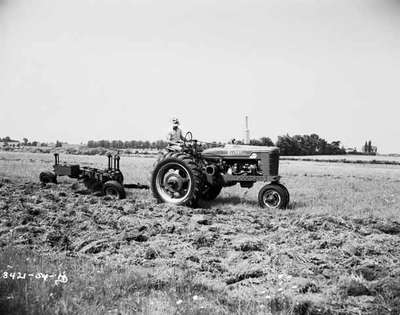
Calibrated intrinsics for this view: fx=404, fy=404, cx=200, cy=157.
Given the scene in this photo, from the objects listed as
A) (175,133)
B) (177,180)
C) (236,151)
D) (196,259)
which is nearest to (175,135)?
(175,133)

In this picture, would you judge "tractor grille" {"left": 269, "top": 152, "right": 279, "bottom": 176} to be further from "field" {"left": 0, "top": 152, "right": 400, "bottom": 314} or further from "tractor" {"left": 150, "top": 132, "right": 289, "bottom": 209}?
"field" {"left": 0, "top": 152, "right": 400, "bottom": 314}

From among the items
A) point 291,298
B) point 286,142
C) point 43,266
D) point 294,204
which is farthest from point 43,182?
point 286,142

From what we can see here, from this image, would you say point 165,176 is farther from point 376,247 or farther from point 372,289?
point 372,289

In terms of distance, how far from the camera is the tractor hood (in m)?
10.1

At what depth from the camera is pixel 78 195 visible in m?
10.7

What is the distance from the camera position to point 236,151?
10.3m

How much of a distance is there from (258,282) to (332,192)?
9033 mm

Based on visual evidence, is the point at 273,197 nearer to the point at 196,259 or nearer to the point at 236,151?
the point at 236,151

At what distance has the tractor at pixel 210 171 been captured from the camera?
31.6ft

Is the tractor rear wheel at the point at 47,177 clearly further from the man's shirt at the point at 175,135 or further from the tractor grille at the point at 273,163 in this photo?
the tractor grille at the point at 273,163

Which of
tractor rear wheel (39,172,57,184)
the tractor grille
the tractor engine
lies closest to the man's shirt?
the tractor engine

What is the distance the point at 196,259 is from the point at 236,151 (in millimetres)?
5254

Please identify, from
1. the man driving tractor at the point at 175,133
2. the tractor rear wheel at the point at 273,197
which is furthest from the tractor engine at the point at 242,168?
the man driving tractor at the point at 175,133

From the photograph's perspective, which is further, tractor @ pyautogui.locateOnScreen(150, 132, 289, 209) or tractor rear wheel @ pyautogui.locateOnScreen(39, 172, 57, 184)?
tractor rear wheel @ pyautogui.locateOnScreen(39, 172, 57, 184)
